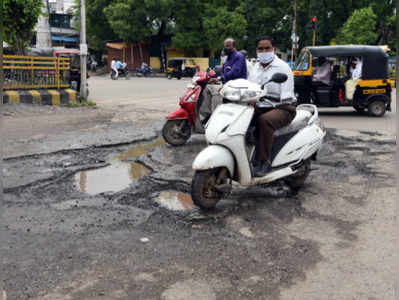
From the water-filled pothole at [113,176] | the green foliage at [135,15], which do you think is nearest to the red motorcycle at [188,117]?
the water-filled pothole at [113,176]

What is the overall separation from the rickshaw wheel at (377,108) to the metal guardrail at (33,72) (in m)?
9.57

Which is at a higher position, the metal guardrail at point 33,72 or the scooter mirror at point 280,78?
the metal guardrail at point 33,72

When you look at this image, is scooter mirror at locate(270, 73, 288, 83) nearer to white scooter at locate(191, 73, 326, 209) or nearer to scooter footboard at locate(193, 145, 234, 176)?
white scooter at locate(191, 73, 326, 209)

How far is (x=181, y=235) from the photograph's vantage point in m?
3.80

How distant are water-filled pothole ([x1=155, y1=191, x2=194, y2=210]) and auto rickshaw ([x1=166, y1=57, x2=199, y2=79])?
3048 cm

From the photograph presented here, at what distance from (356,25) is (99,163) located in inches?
1280

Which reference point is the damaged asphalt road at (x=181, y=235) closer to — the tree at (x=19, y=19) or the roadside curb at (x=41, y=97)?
the roadside curb at (x=41, y=97)

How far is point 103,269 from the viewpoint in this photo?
3135mm

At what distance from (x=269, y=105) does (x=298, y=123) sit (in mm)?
481

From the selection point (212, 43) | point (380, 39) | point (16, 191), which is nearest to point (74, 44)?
point (212, 43)

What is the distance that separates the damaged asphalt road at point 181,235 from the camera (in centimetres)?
293

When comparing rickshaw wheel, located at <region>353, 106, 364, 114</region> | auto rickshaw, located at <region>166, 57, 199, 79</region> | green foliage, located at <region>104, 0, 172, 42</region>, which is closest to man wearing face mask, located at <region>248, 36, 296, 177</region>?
rickshaw wheel, located at <region>353, 106, 364, 114</region>

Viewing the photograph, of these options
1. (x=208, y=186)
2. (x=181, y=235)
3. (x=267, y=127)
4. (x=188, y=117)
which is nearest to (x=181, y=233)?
(x=181, y=235)

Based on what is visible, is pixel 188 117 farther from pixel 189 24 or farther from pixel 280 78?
pixel 189 24
